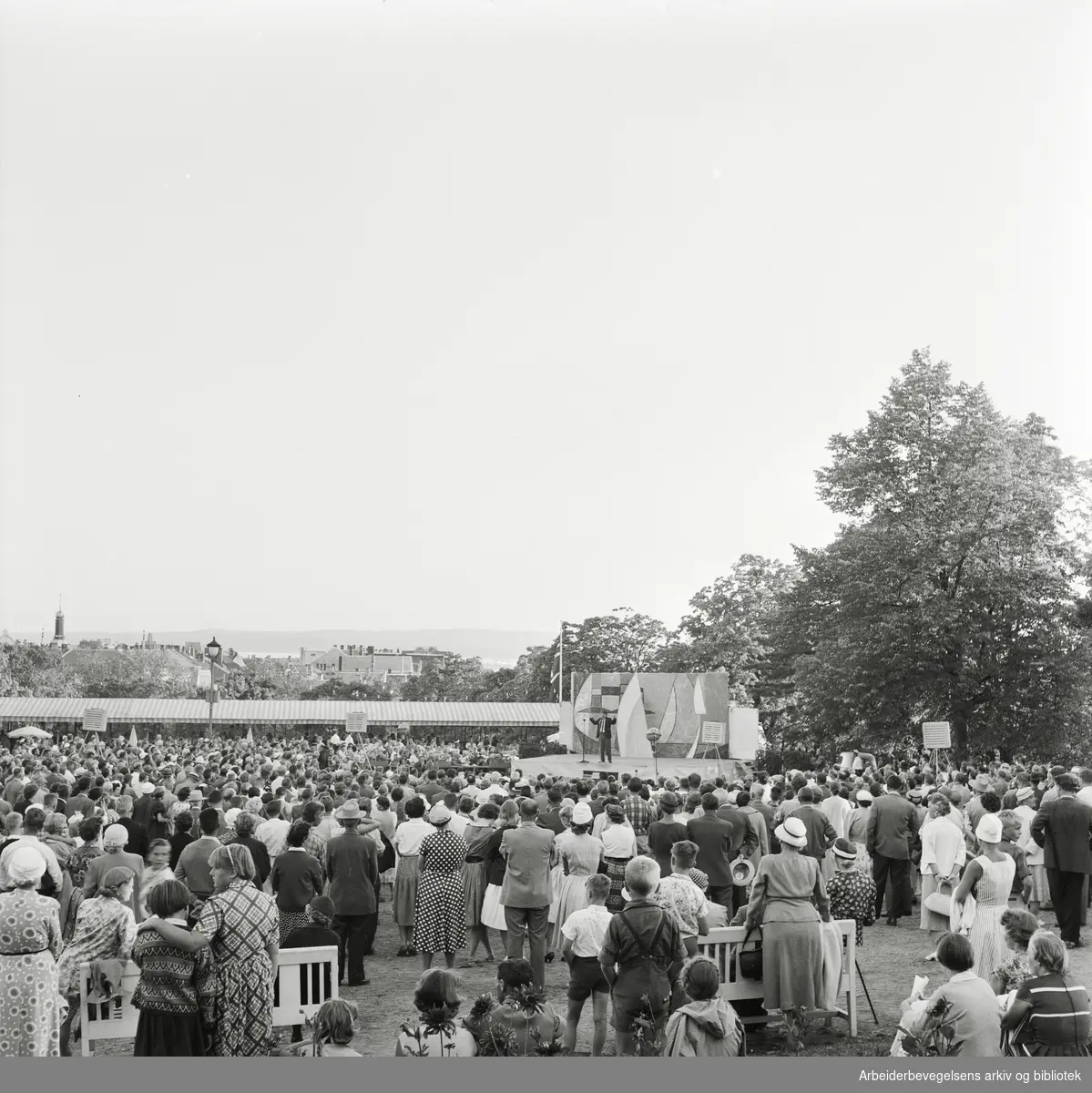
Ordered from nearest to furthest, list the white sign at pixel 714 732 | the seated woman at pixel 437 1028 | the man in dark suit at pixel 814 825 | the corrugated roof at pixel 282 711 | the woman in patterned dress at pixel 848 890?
the seated woman at pixel 437 1028 → the woman in patterned dress at pixel 848 890 → the man in dark suit at pixel 814 825 → the white sign at pixel 714 732 → the corrugated roof at pixel 282 711

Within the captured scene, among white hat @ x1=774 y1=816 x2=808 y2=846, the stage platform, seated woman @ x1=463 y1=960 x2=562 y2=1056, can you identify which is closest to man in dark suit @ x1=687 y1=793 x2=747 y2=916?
white hat @ x1=774 y1=816 x2=808 y2=846

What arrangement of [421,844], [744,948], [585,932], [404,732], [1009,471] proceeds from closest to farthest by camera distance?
[585,932] → [744,948] → [421,844] → [1009,471] → [404,732]

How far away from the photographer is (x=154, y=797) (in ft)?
37.0

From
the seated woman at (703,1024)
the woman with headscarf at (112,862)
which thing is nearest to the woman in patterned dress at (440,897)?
the woman with headscarf at (112,862)

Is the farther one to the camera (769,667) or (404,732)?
(404,732)

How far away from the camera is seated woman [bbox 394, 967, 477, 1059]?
5.06 metres

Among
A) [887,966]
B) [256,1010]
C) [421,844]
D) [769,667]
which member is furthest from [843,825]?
[769,667]

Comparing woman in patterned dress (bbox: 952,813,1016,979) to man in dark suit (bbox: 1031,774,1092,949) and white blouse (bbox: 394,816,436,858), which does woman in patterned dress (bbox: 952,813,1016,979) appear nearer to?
man in dark suit (bbox: 1031,774,1092,949)

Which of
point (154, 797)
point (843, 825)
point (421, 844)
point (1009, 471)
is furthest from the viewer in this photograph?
point (1009, 471)

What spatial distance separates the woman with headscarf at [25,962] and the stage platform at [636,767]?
2285 centimetres

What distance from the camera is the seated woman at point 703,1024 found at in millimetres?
5098

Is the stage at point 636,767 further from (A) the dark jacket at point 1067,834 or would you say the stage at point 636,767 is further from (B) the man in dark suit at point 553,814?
(A) the dark jacket at point 1067,834
